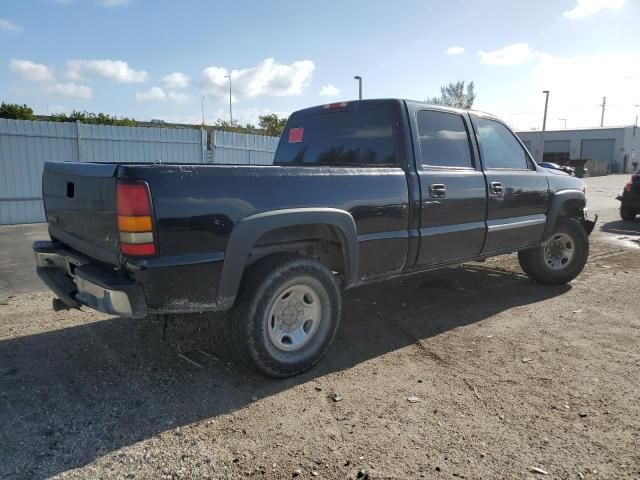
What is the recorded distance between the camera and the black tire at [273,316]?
3.22 m

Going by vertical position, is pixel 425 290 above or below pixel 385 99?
below

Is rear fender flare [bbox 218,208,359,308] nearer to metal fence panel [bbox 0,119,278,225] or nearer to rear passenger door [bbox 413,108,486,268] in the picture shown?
rear passenger door [bbox 413,108,486,268]

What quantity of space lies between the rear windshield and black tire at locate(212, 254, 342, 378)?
129 cm

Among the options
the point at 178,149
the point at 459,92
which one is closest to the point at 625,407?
the point at 178,149

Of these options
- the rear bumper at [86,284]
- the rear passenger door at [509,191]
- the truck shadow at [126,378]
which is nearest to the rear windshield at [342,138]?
the rear passenger door at [509,191]

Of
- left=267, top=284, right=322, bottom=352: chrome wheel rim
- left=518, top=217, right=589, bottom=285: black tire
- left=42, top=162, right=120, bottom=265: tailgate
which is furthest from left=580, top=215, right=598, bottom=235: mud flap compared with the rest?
left=42, top=162, right=120, bottom=265: tailgate

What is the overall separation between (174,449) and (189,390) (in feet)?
2.22

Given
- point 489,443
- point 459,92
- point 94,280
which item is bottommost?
point 489,443

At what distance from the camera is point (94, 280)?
9.59 feet

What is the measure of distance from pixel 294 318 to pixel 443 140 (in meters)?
2.20

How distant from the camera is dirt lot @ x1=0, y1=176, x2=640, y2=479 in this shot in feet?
8.33

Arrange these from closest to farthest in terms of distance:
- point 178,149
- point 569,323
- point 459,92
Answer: point 569,323 → point 178,149 → point 459,92

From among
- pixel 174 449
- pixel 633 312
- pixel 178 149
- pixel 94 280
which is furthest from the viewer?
pixel 178 149

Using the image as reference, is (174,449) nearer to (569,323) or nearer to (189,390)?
(189,390)
